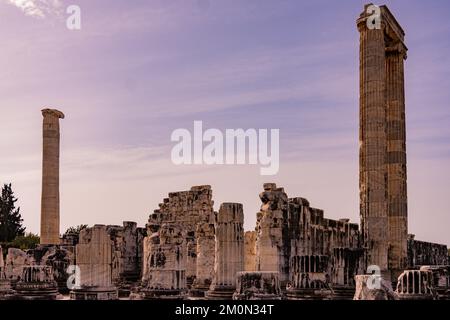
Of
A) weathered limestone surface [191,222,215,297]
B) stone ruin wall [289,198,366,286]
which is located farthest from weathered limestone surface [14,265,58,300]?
stone ruin wall [289,198,366,286]

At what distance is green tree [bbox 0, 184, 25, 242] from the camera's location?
191ft

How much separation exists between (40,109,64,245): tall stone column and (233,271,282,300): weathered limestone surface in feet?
66.2

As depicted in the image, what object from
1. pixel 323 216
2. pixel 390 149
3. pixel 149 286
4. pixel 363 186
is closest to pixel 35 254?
pixel 149 286

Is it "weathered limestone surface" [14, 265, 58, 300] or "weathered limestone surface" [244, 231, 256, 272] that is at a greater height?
"weathered limestone surface" [244, 231, 256, 272]

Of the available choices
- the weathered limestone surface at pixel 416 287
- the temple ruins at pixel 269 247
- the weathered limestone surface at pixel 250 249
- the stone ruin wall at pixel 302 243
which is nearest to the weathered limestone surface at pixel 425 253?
the temple ruins at pixel 269 247

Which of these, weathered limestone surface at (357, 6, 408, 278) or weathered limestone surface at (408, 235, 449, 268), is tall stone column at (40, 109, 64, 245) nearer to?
weathered limestone surface at (357, 6, 408, 278)

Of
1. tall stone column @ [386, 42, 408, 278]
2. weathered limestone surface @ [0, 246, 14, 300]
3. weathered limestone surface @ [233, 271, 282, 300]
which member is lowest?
weathered limestone surface @ [0, 246, 14, 300]

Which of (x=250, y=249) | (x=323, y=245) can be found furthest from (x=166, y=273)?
(x=250, y=249)

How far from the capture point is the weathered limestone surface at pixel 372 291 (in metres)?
12.0

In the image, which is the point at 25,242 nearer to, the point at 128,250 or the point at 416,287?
the point at 128,250

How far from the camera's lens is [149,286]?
18719 millimetres

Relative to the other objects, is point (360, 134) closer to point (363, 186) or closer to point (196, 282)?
point (363, 186)

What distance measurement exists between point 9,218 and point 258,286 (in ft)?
159
